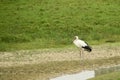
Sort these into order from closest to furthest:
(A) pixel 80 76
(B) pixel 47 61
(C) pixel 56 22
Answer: (A) pixel 80 76
(B) pixel 47 61
(C) pixel 56 22

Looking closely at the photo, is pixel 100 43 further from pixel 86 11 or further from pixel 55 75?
pixel 55 75

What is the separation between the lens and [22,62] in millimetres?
26469

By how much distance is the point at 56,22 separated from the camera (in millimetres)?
40656

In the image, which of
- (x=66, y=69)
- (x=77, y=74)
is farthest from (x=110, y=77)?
(x=66, y=69)

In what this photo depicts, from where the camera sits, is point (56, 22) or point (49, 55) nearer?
point (49, 55)

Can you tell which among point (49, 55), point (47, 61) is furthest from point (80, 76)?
point (49, 55)

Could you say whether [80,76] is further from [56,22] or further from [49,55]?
[56,22]

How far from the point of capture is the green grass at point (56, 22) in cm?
3681

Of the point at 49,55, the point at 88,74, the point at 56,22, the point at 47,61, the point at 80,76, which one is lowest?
the point at 80,76

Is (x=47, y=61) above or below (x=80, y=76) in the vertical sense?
above

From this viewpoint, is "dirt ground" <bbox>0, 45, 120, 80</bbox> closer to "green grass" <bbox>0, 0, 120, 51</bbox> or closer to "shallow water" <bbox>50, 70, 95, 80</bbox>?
"shallow water" <bbox>50, 70, 95, 80</bbox>

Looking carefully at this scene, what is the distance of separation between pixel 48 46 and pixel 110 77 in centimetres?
1640

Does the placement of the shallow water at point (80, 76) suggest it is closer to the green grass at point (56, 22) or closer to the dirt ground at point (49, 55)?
the dirt ground at point (49, 55)

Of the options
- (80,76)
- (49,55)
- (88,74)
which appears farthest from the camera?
(49,55)
